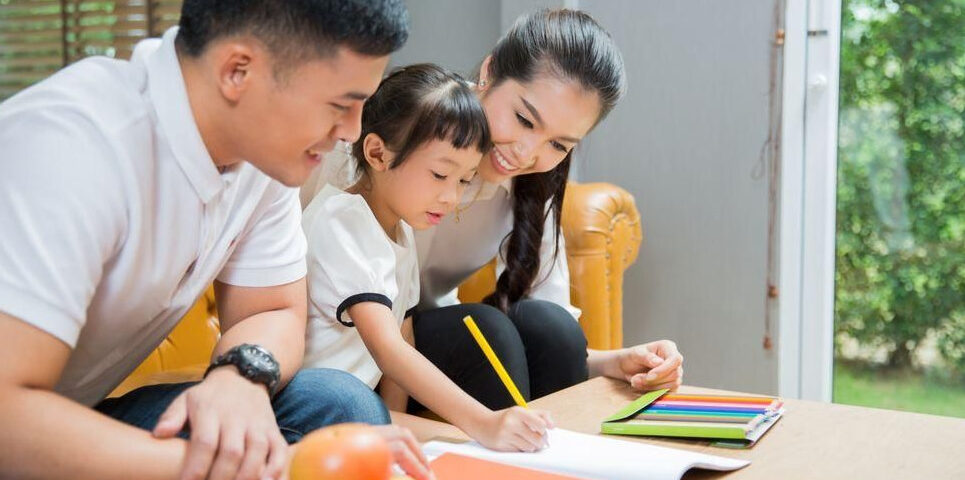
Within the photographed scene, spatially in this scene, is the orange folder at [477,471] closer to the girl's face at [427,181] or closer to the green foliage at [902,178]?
the girl's face at [427,181]

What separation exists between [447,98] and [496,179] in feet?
0.71

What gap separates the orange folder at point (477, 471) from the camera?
1.03 metres

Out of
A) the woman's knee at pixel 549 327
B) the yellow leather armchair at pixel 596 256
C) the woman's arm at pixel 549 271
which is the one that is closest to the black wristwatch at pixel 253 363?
the woman's knee at pixel 549 327

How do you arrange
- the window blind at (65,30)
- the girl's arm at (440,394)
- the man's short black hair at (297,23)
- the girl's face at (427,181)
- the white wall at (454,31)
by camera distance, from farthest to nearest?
the window blind at (65,30), the white wall at (454,31), the girl's face at (427,181), the girl's arm at (440,394), the man's short black hair at (297,23)

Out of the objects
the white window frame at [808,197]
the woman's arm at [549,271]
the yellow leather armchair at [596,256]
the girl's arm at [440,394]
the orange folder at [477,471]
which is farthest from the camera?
the white window frame at [808,197]

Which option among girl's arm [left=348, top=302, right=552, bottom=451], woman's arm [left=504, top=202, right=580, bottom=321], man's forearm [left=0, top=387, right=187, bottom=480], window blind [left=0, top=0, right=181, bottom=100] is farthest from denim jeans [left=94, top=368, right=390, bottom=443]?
window blind [left=0, top=0, right=181, bottom=100]

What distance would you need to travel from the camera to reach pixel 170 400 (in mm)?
1021

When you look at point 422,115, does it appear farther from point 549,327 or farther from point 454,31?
point 454,31

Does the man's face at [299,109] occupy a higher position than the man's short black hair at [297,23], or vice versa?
the man's short black hair at [297,23]

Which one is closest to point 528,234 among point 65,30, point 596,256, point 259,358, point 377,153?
point 377,153

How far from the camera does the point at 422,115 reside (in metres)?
1.47

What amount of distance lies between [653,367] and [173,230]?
0.80 m

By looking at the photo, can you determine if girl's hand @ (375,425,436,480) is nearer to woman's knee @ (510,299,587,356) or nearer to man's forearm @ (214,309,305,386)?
man's forearm @ (214,309,305,386)

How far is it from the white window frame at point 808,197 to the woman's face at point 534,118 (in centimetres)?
116
